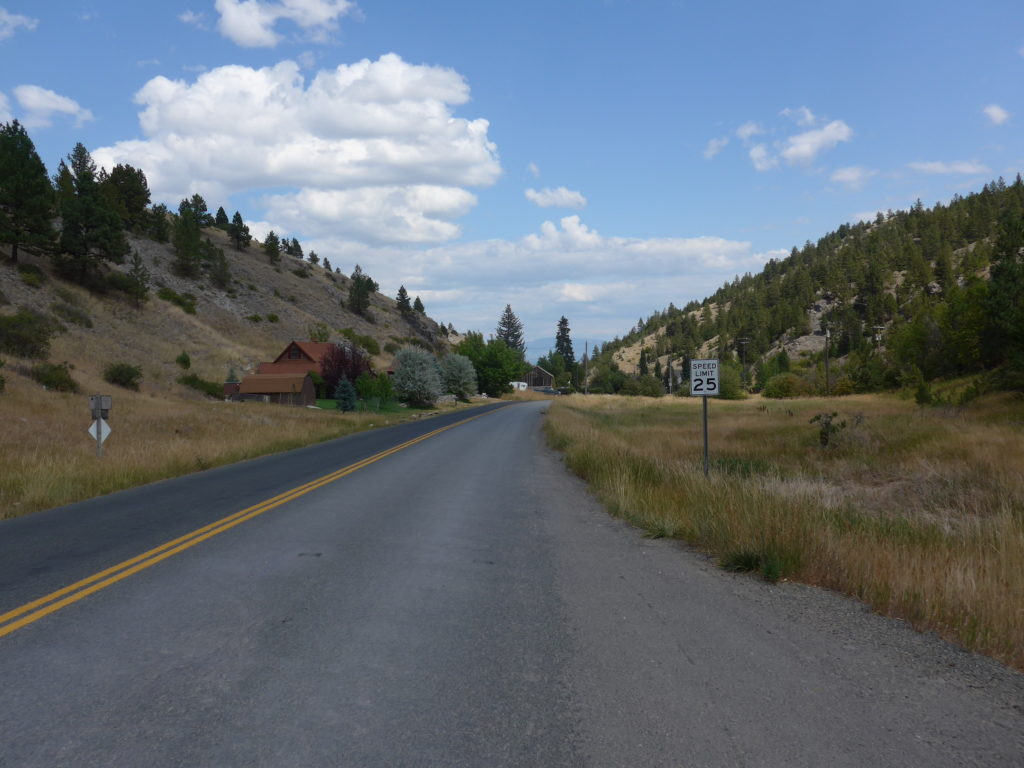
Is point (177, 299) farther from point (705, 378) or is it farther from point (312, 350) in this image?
point (705, 378)

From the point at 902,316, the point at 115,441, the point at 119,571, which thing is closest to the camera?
the point at 119,571

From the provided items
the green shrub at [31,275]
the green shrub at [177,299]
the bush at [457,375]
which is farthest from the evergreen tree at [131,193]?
the bush at [457,375]

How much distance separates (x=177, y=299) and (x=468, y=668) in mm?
81169

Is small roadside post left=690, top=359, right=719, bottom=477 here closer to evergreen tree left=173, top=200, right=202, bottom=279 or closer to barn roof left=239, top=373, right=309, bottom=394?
barn roof left=239, top=373, right=309, bottom=394

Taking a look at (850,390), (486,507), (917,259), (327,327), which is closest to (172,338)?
(327,327)

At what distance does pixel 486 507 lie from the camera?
1060 centimetres

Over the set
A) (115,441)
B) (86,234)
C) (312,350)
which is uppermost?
(86,234)

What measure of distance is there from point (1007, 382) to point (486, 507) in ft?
146

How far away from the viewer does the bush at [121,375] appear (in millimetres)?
40625

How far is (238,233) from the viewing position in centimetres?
11050

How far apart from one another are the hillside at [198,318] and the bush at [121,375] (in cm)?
78

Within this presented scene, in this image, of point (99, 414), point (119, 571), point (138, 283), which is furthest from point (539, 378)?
point (119, 571)

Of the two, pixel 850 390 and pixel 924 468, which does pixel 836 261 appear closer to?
pixel 850 390

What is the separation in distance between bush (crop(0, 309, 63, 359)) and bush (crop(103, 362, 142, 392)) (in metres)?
3.47
